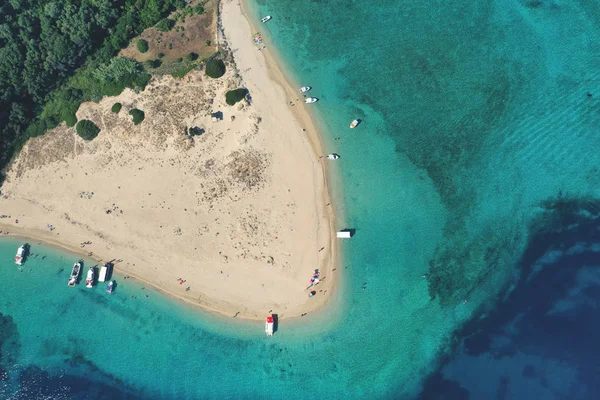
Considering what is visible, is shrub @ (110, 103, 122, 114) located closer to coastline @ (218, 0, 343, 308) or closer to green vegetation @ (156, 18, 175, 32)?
green vegetation @ (156, 18, 175, 32)

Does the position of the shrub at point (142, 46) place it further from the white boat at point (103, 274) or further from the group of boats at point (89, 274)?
the white boat at point (103, 274)

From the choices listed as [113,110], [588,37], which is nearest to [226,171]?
[113,110]

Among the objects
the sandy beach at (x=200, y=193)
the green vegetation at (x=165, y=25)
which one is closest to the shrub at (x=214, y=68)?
the sandy beach at (x=200, y=193)

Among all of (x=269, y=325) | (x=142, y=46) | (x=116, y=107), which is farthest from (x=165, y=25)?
(x=269, y=325)

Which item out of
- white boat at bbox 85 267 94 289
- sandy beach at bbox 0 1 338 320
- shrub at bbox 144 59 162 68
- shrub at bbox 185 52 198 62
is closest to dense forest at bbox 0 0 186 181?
shrub at bbox 144 59 162 68

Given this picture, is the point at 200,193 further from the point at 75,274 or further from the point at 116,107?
the point at 75,274

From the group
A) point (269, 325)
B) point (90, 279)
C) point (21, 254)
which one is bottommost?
point (269, 325)
